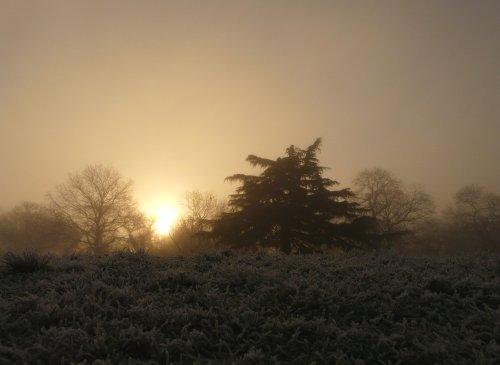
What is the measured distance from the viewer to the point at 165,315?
6.30 meters

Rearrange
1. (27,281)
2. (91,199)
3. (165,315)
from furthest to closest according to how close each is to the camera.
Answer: (91,199)
(27,281)
(165,315)

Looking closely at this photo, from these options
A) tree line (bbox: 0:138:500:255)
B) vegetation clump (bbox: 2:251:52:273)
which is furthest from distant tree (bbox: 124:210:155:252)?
vegetation clump (bbox: 2:251:52:273)

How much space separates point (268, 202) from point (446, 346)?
18349 mm

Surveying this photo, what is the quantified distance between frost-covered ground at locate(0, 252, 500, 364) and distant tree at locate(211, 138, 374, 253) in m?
13.4

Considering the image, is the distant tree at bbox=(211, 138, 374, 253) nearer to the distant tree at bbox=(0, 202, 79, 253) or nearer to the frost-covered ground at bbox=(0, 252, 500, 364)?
the frost-covered ground at bbox=(0, 252, 500, 364)

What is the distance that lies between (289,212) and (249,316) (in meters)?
16.8

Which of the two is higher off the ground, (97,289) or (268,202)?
(268,202)

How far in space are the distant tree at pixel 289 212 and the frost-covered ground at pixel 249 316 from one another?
44.0 feet

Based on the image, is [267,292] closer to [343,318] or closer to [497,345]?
[343,318]

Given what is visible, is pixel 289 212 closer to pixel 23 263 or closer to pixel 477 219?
pixel 23 263

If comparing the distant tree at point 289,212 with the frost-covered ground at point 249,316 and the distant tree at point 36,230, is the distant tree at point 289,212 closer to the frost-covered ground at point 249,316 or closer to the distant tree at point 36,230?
the frost-covered ground at point 249,316

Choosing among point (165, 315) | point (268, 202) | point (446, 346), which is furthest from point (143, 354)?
point (268, 202)

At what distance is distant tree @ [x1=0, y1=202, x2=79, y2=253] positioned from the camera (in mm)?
51625

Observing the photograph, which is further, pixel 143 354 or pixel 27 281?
pixel 27 281
